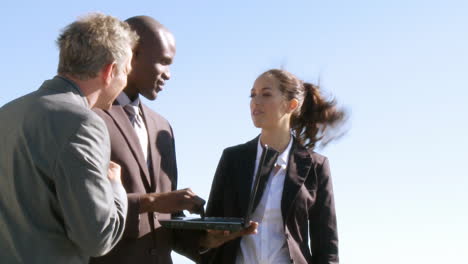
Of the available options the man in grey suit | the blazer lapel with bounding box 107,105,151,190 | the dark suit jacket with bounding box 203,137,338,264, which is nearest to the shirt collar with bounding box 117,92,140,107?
the blazer lapel with bounding box 107,105,151,190

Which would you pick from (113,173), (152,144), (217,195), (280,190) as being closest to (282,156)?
(280,190)

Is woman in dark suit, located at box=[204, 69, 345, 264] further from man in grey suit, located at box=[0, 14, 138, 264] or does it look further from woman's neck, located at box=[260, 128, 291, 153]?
man in grey suit, located at box=[0, 14, 138, 264]

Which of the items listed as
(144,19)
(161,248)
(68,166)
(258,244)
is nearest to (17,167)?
(68,166)

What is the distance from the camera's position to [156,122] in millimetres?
5578

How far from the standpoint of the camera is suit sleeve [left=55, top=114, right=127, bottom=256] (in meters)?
3.43

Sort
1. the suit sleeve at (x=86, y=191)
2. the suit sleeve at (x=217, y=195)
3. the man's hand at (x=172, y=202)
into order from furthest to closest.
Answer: the suit sleeve at (x=217, y=195), the man's hand at (x=172, y=202), the suit sleeve at (x=86, y=191)

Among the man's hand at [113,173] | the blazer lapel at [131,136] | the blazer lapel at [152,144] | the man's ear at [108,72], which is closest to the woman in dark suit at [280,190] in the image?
the blazer lapel at [152,144]

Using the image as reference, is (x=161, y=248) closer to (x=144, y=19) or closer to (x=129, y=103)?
(x=129, y=103)

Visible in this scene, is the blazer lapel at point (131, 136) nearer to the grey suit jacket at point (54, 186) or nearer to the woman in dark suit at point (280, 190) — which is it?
the woman in dark suit at point (280, 190)

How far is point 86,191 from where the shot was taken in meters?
3.43

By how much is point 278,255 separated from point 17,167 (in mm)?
2785

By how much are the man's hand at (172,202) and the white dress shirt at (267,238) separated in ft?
3.62

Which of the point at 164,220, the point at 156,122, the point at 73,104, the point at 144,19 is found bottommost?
the point at 164,220

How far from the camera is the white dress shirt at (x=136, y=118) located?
533cm
